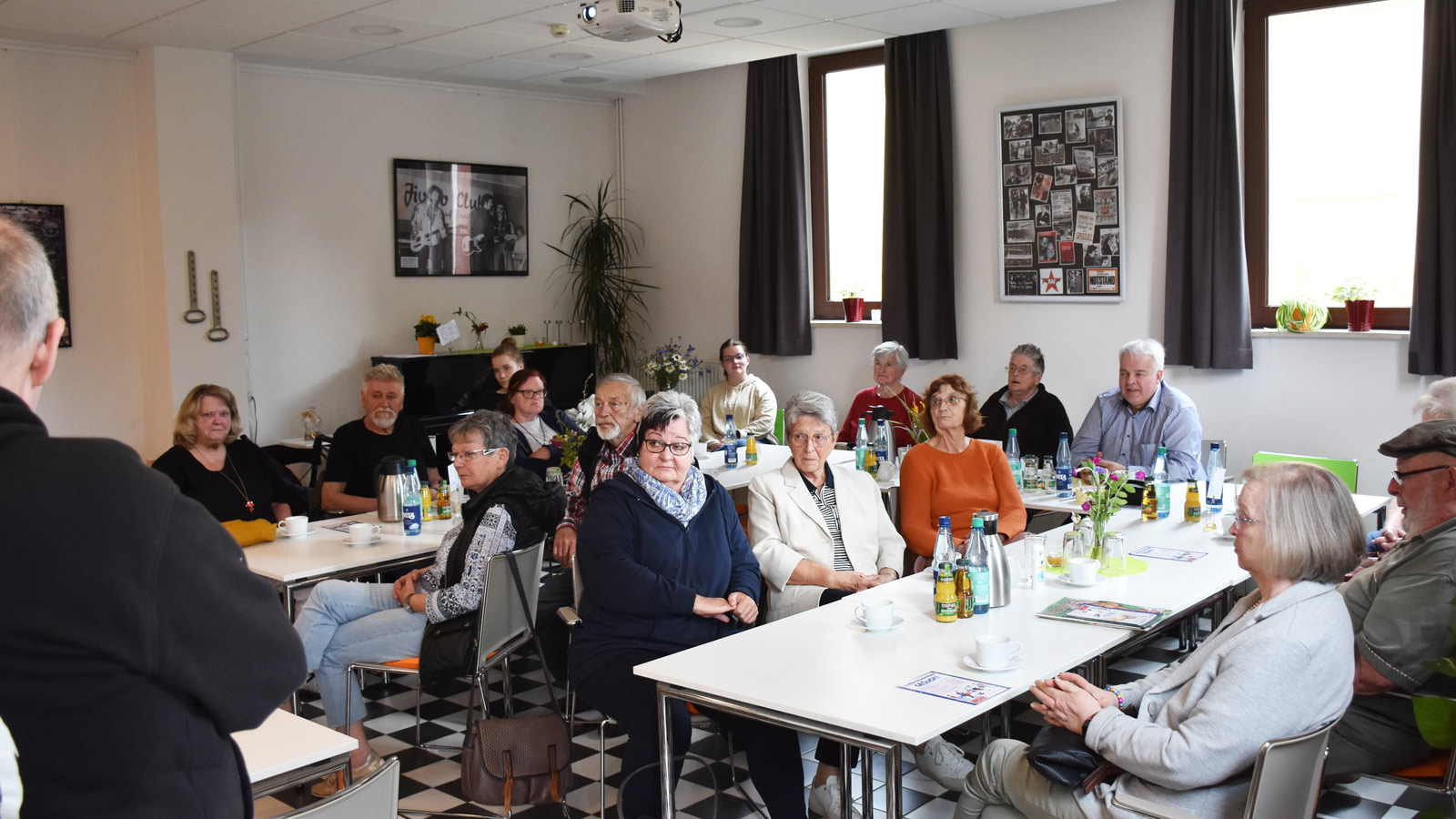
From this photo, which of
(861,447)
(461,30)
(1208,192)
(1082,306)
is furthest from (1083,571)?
(461,30)

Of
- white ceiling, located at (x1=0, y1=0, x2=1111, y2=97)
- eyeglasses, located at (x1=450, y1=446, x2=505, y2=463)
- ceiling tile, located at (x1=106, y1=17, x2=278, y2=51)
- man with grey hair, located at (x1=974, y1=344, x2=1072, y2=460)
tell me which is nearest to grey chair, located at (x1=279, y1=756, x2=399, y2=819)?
eyeglasses, located at (x1=450, y1=446, x2=505, y2=463)

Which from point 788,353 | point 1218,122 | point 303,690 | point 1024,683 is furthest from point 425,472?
point 1218,122

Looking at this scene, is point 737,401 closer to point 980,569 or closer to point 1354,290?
point 1354,290

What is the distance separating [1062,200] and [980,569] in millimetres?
4639

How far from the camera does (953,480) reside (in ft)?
16.4

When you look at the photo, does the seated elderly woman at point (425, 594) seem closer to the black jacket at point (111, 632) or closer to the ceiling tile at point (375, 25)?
the black jacket at point (111, 632)

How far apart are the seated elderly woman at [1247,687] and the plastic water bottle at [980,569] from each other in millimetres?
674

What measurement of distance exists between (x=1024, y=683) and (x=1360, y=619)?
109cm

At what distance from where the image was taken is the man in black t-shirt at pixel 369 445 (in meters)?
5.88

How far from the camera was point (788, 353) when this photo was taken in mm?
9094

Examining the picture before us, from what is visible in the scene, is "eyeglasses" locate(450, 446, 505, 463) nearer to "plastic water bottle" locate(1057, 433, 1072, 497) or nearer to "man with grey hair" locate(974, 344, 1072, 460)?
"plastic water bottle" locate(1057, 433, 1072, 497)

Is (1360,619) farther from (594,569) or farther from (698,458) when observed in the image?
(698,458)

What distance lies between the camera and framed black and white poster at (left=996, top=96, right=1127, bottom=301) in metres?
7.28

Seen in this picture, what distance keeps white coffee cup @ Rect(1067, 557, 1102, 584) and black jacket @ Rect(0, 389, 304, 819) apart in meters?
2.77
